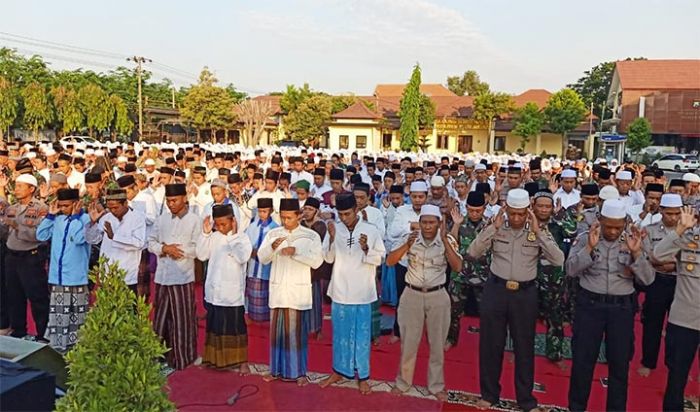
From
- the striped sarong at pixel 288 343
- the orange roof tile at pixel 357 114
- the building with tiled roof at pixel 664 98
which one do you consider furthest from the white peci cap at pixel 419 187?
the building with tiled roof at pixel 664 98

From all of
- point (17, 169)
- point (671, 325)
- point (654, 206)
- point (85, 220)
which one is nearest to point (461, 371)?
point (671, 325)

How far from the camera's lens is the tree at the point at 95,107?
29.6 metres

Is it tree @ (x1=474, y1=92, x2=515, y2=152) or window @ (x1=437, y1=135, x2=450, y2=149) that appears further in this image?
window @ (x1=437, y1=135, x2=450, y2=149)

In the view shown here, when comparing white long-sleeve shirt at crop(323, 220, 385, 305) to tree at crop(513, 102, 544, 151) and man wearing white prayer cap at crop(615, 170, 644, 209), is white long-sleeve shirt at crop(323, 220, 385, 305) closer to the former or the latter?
man wearing white prayer cap at crop(615, 170, 644, 209)

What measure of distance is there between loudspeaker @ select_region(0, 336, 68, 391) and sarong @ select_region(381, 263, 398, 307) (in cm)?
375

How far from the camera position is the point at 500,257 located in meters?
4.23

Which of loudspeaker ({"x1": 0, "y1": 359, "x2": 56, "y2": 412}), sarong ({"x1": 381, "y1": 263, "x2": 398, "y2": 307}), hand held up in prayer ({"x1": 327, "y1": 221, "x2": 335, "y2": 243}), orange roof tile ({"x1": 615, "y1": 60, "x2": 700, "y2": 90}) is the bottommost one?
sarong ({"x1": 381, "y1": 263, "x2": 398, "y2": 307})

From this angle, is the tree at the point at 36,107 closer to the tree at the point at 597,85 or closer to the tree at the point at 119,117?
the tree at the point at 119,117

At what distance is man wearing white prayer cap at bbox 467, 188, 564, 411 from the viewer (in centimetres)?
415

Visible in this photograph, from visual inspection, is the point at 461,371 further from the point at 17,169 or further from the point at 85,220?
the point at 17,169

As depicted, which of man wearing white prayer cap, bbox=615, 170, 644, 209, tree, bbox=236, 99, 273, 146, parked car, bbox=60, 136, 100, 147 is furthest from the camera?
tree, bbox=236, 99, 273, 146

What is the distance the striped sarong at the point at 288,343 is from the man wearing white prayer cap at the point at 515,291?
146 centimetres

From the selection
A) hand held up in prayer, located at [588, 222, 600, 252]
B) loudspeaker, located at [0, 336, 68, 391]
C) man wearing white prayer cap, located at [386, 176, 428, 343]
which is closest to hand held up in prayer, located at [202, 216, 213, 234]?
loudspeaker, located at [0, 336, 68, 391]

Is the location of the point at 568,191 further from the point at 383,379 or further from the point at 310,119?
the point at 310,119
